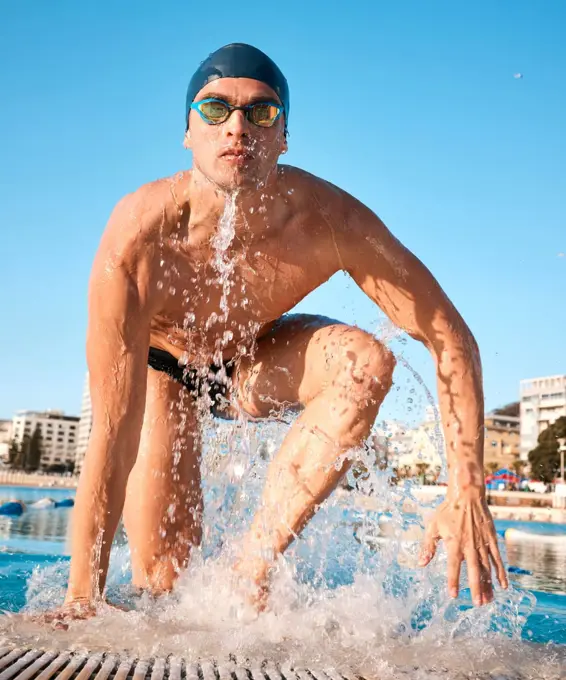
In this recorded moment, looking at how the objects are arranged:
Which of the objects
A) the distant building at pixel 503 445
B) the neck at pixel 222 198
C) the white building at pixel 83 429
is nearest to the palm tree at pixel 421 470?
the neck at pixel 222 198

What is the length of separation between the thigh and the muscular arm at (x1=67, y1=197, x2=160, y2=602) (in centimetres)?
66

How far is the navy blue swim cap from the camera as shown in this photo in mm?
2490

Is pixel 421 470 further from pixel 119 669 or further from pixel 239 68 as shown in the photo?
pixel 119 669

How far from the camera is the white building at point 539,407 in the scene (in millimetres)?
73312

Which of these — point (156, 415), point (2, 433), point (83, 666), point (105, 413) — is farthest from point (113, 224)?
point (2, 433)

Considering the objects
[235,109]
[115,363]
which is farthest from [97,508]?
[235,109]

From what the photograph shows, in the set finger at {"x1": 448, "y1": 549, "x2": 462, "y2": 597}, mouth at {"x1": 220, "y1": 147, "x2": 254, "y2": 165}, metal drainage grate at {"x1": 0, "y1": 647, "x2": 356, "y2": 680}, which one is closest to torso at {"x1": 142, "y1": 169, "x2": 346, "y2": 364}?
mouth at {"x1": 220, "y1": 147, "x2": 254, "y2": 165}

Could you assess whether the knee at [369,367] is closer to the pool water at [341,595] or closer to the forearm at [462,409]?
the forearm at [462,409]

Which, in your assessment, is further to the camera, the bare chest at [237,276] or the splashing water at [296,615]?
the bare chest at [237,276]

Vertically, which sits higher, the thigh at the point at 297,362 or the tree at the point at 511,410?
the tree at the point at 511,410

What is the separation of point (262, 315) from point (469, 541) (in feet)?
3.78

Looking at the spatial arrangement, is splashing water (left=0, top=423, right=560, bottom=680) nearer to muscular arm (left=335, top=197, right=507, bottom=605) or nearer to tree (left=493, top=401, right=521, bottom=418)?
muscular arm (left=335, top=197, right=507, bottom=605)

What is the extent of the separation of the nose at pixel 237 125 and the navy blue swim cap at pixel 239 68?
0.17 meters

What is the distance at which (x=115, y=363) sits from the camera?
2.49 metres
